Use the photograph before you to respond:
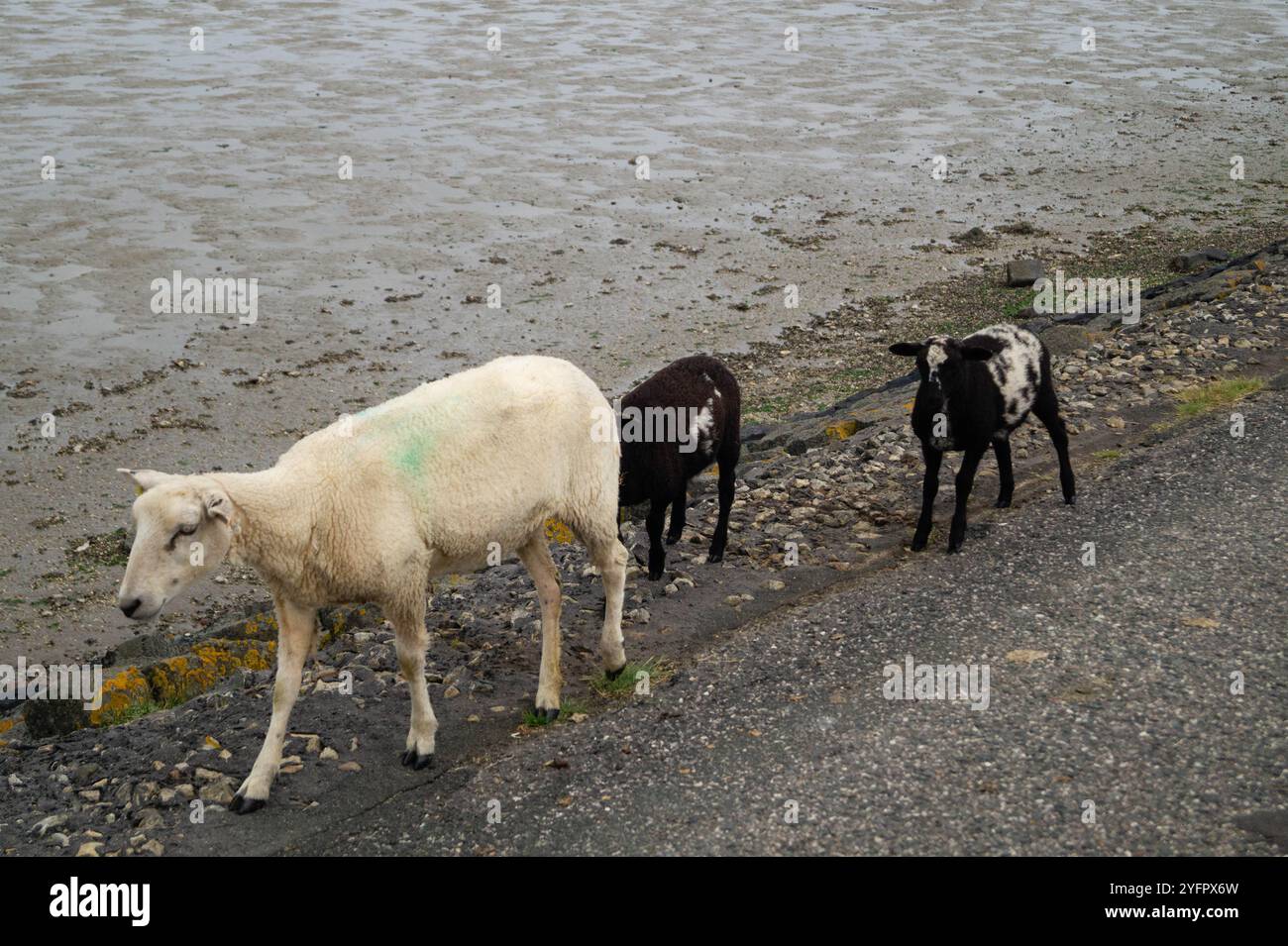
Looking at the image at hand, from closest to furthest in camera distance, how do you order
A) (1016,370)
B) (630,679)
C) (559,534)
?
(630,679)
(1016,370)
(559,534)

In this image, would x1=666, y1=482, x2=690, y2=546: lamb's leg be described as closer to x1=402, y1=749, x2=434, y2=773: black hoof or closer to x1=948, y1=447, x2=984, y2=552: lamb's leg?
x1=948, y1=447, x2=984, y2=552: lamb's leg

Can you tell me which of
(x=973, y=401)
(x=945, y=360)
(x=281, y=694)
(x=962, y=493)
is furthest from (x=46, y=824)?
(x=973, y=401)

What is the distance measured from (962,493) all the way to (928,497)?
25cm

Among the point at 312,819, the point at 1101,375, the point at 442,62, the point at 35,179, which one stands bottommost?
the point at 312,819

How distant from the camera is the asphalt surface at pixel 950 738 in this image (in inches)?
251

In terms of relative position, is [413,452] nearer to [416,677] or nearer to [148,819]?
[416,677]

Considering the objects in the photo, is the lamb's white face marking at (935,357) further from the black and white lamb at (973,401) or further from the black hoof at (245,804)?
the black hoof at (245,804)

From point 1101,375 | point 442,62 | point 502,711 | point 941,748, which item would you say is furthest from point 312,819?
point 442,62

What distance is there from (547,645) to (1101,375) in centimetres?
778

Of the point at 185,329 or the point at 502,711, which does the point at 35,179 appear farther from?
the point at 502,711

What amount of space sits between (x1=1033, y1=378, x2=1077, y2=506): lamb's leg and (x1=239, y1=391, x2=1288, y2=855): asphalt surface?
81 cm

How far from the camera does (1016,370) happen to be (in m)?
10.2

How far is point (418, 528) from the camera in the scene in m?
7.06

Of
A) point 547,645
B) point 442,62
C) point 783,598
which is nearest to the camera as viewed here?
point 547,645
